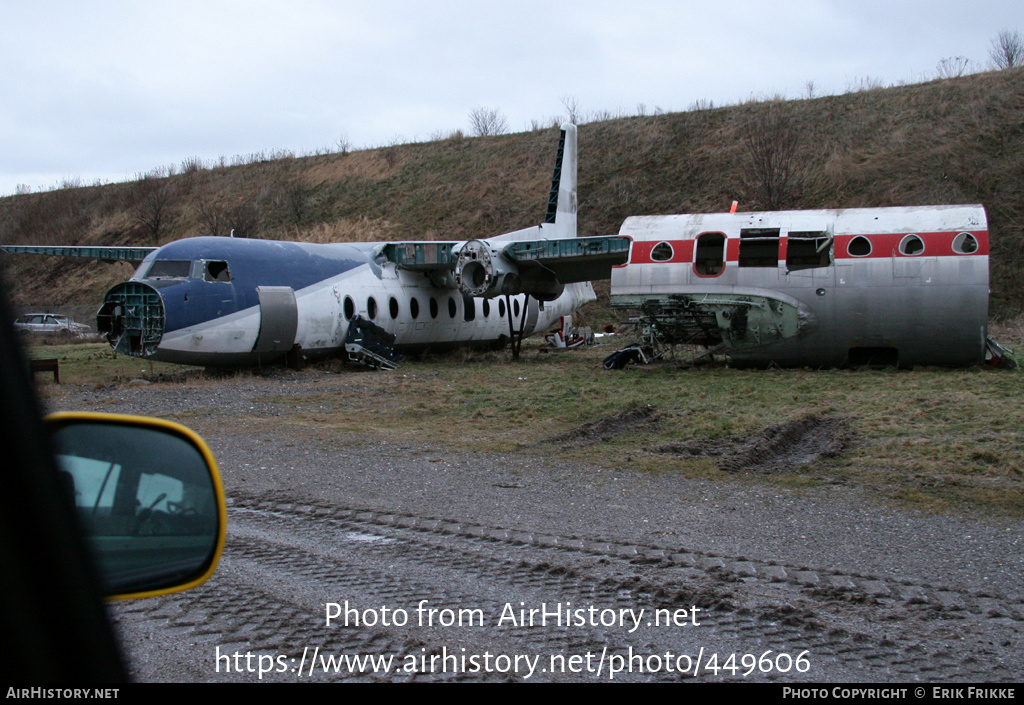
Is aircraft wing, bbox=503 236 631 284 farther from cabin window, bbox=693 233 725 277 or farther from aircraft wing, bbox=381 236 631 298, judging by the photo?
cabin window, bbox=693 233 725 277

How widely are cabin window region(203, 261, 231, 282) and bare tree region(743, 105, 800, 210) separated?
2485cm

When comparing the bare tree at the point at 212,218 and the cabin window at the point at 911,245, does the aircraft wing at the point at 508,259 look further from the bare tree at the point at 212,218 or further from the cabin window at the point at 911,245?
the bare tree at the point at 212,218

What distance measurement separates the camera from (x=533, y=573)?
4996mm

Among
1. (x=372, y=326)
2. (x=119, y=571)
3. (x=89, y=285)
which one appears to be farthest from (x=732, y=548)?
(x=89, y=285)

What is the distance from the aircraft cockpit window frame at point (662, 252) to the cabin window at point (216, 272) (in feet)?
27.5

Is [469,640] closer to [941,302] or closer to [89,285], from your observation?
[941,302]

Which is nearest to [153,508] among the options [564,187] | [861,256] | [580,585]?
[580,585]

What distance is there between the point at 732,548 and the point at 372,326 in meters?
13.7

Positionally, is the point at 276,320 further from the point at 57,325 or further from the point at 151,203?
the point at 151,203

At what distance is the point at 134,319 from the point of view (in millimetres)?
14469

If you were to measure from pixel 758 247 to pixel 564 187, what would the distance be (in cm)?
796

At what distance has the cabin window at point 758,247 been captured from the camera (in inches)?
658

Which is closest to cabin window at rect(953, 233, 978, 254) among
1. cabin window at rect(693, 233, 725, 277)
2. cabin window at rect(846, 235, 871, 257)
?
cabin window at rect(846, 235, 871, 257)

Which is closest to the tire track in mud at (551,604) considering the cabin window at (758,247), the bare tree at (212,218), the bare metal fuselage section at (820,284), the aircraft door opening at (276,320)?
the aircraft door opening at (276,320)
